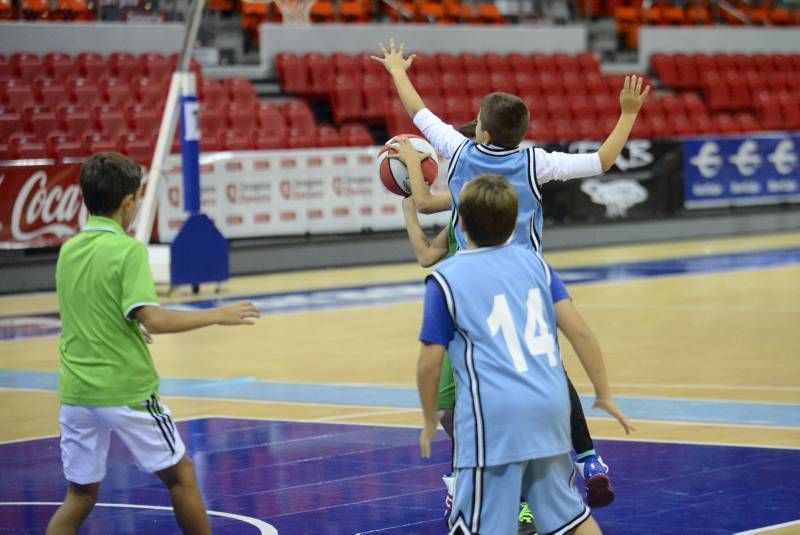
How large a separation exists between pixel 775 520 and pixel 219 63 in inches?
805

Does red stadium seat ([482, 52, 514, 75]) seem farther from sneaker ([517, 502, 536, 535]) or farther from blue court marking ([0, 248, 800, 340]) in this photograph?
sneaker ([517, 502, 536, 535])

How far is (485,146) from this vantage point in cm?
657

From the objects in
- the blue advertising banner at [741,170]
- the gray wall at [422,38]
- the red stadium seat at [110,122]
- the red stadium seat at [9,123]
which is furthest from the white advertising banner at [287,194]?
the blue advertising banner at [741,170]

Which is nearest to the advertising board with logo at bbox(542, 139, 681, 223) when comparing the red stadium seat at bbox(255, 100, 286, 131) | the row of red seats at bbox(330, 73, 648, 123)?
the row of red seats at bbox(330, 73, 648, 123)

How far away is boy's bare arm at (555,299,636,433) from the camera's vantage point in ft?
17.0

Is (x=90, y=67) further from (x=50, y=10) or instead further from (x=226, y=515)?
(x=226, y=515)

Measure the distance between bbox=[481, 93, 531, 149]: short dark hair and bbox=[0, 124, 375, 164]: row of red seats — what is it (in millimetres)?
14871

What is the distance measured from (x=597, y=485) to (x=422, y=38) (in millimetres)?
22991

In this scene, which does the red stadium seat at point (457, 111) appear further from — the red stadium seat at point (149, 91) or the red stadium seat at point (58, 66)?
the red stadium seat at point (58, 66)

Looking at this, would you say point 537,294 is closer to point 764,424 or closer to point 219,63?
point 764,424

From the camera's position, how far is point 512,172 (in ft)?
21.7

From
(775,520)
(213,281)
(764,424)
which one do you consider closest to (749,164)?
(213,281)

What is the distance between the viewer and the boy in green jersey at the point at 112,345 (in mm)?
5824

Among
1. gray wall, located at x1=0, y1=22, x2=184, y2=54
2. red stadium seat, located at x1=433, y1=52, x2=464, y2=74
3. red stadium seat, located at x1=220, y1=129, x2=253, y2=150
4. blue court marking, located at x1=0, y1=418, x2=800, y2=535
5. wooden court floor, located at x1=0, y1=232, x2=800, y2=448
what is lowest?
wooden court floor, located at x1=0, y1=232, x2=800, y2=448
